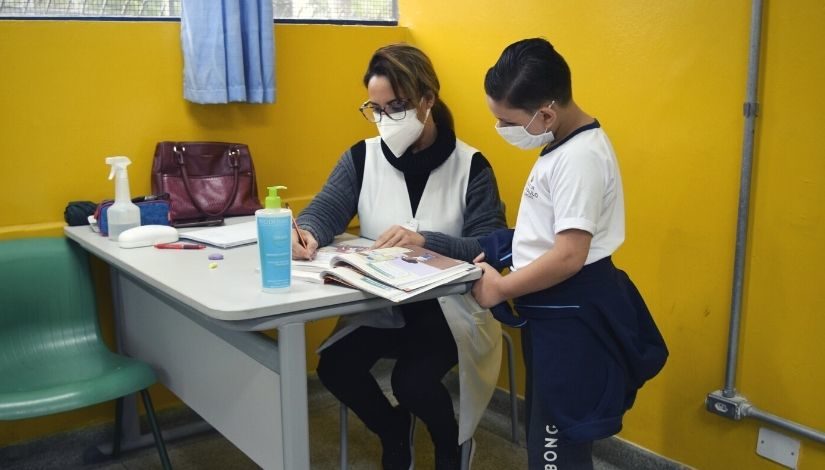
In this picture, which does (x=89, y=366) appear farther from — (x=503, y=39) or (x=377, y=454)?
(x=503, y=39)

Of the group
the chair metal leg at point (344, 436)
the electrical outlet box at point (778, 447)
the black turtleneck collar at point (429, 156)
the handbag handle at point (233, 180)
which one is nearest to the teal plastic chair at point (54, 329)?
the handbag handle at point (233, 180)

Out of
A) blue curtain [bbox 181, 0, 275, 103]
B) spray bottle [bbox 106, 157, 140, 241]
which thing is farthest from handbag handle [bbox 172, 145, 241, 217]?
spray bottle [bbox 106, 157, 140, 241]

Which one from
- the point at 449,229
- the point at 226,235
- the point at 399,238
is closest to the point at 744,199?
the point at 449,229

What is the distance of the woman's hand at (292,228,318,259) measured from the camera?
1771 millimetres

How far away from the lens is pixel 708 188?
195cm

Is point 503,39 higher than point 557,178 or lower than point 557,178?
higher

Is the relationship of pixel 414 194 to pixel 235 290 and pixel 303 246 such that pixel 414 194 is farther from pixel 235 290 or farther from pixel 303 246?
pixel 235 290

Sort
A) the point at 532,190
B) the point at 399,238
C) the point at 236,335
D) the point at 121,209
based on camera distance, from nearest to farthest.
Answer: the point at 532,190 < the point at 236,335 < the point at 399,238 < the point at 121,209

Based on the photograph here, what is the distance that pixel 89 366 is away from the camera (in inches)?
80.1

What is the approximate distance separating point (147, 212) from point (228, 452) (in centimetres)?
81

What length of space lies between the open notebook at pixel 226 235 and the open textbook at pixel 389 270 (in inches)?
11.8

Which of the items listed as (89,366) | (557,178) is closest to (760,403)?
(557,178)

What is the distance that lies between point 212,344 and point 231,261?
19 cm

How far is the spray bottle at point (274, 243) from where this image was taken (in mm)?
1420
